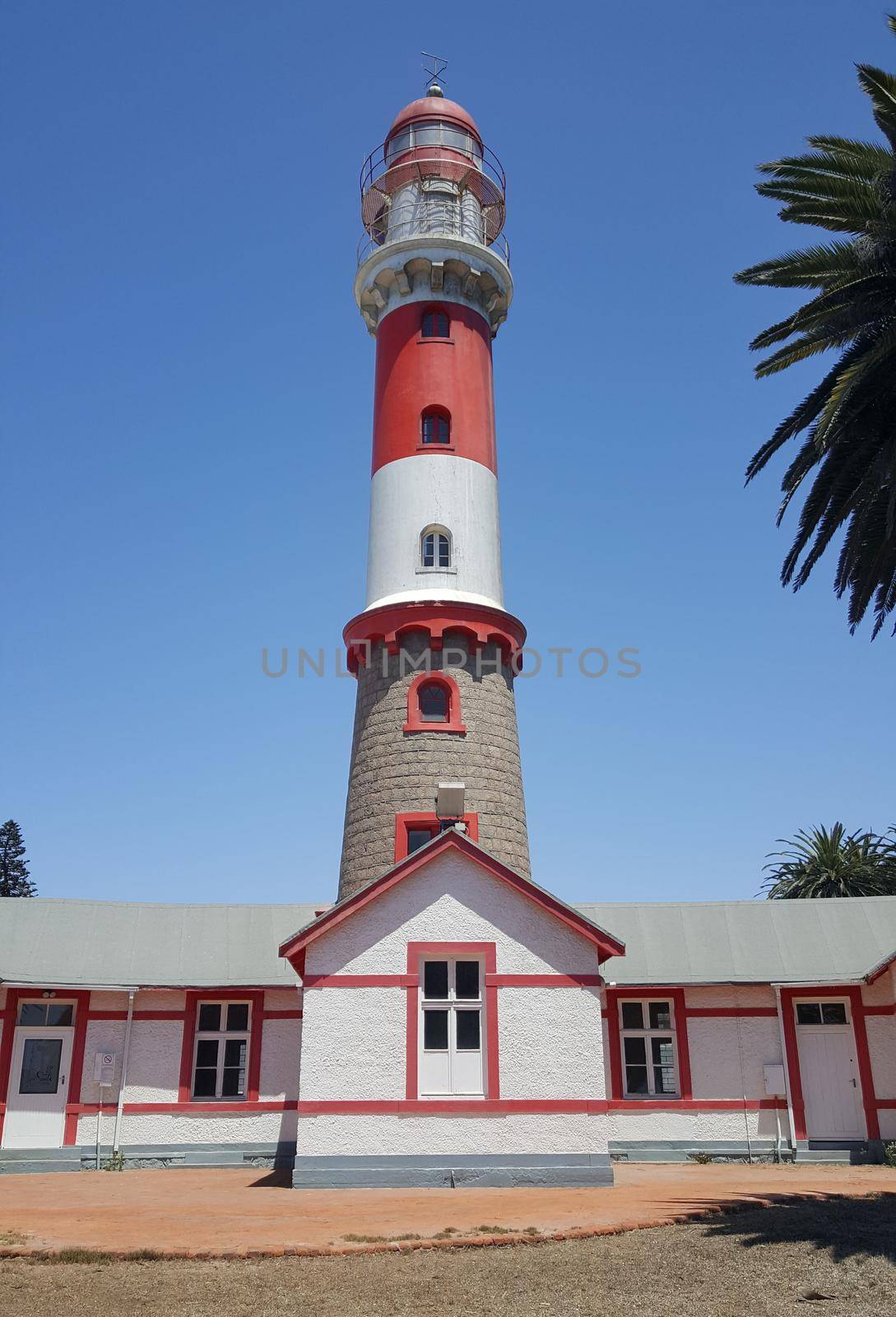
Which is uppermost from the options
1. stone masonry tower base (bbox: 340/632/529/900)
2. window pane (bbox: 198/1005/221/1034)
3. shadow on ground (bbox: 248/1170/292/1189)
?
stone masonry tower base (bbox: 340/632/529/900)

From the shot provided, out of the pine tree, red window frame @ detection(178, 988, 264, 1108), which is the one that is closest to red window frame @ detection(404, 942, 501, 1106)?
red window frame @ detection(178, 988, 264, 1108)

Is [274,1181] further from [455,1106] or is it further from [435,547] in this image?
[435,547]

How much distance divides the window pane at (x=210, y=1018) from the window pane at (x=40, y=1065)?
251cm

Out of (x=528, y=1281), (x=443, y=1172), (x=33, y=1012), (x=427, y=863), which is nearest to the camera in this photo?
(x=528, y=1281)

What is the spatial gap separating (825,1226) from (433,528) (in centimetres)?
1503

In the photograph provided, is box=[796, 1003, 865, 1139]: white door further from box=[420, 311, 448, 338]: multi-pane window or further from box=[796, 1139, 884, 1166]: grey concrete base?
box=[420, 311, 448, 338]: multi-pane window

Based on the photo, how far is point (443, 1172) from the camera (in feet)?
51.2

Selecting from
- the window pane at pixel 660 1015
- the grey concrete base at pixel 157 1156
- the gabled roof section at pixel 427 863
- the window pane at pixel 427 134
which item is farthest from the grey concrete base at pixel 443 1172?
the window pane at pixel 427 134

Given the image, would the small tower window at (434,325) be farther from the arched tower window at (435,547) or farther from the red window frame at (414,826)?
the red window frame at (414,826)

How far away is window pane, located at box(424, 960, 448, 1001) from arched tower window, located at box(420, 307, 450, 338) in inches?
563

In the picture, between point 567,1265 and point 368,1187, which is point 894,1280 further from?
point 368,1187

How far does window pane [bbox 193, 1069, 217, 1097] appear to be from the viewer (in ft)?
66.5

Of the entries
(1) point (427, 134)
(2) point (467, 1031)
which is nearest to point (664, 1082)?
(2) point (467, 1031)

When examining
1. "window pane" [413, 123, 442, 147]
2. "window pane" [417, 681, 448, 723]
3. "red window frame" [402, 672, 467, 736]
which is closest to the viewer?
"red window frame" [402, 672, 467, 736]
